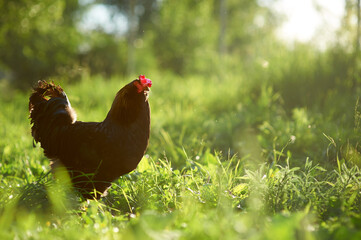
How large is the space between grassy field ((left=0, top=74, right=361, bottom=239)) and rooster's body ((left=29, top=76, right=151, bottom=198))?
0.16 m

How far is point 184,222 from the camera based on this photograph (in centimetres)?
179

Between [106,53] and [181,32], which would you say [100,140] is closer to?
[106,53]

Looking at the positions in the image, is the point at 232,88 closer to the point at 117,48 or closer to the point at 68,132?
the point at 68,132

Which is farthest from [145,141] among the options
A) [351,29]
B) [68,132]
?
[351,29]

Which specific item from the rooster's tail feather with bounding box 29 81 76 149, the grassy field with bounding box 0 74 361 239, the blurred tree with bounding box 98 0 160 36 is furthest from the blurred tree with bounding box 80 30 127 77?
the rooster's tail feather with bounding box 29 81 76 149

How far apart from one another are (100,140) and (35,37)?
935 cm

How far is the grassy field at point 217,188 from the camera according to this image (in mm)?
1631

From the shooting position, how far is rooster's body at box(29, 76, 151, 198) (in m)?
2.33

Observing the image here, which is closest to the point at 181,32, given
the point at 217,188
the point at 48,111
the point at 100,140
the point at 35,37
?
the point at 35,37

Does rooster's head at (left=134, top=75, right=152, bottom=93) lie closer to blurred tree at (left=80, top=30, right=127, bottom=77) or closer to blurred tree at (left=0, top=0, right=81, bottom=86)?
blurred tree at (left=0, top=0, right=81, bottom=86)

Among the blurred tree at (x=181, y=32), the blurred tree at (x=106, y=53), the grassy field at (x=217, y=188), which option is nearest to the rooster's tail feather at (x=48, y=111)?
the grassy field at (x=217, y=188)

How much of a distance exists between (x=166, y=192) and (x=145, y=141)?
443 mm

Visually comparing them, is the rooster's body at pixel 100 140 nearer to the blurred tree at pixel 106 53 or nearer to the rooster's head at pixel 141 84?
the rooster's head at pixel 141 84

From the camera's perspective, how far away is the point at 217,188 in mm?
2246
